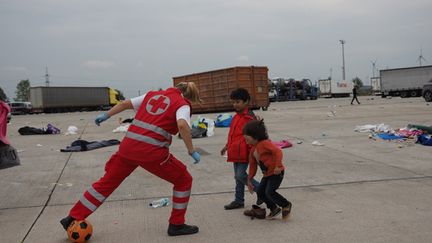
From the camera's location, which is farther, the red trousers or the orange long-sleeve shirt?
the orange long-sleeve shirt

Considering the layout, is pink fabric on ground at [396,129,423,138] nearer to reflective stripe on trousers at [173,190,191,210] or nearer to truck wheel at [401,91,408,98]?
reflective stripe on trousers at [173,190,191,210]

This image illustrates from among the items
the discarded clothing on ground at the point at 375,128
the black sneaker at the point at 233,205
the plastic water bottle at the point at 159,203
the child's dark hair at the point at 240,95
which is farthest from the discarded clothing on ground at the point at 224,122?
the child's dark hair at the point at 240,95

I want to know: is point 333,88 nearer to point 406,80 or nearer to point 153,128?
point 406,80

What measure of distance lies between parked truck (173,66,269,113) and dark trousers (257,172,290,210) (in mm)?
20833

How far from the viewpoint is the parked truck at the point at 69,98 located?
51062 millimetres

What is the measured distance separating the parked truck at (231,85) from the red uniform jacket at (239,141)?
2046 centimetres

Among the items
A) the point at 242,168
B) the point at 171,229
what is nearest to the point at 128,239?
the point at 171,229

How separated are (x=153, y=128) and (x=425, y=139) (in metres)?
7.64

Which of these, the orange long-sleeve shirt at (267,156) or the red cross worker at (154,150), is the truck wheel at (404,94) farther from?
the red cross worker at (154,150)

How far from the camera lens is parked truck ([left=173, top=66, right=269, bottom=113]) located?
2622cm

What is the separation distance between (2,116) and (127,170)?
1860 millimetres

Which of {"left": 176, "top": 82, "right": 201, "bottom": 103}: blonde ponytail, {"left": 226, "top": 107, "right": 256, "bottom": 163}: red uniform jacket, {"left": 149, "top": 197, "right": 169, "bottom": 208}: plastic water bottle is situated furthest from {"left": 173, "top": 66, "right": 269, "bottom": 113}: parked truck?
{"left": 176, "top": 82, "right": 201, "bottom": 103}: blonde ponytail

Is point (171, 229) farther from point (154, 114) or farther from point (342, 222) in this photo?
point (342, 222)

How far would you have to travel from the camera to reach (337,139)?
1151 centimetres
